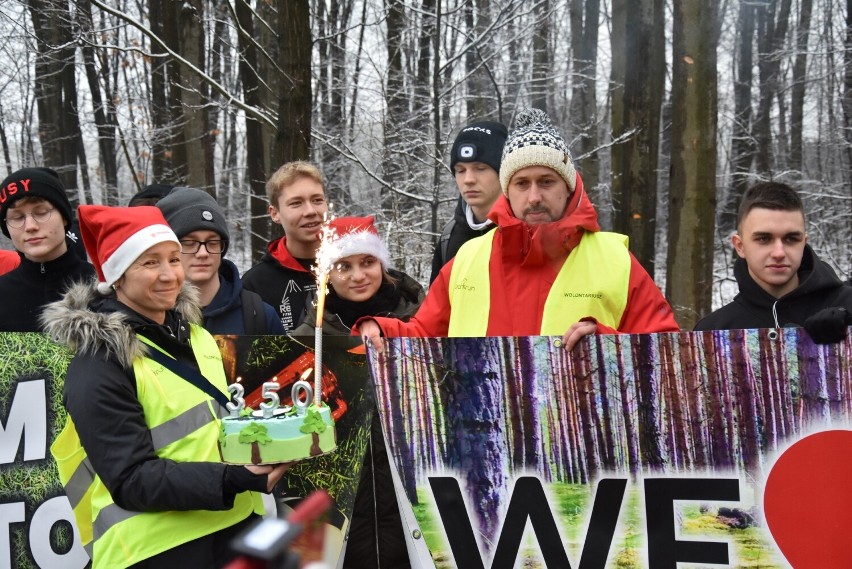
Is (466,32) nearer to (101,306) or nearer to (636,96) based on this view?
(636,96)

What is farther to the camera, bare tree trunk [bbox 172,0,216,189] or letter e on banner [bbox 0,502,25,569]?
bare tree trunk [bbox 172,0,216,189]

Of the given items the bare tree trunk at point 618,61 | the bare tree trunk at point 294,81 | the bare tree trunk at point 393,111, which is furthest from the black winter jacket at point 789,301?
the bare tree trunk at point 618,61

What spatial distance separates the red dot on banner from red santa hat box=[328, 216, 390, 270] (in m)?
1.99

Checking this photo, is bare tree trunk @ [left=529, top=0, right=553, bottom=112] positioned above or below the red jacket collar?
above

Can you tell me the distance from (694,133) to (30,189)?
6.46 meters

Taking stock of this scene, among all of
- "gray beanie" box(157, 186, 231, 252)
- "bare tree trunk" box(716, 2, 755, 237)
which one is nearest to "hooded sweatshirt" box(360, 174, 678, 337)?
"gray beanie" box(157, 186, 231, 252)

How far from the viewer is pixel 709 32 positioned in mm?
8531

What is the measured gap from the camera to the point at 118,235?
9.59 feet

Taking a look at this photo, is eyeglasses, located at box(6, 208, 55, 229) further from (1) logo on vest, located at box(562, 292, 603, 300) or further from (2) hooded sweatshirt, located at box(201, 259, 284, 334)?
(1) logo on vest, located at box(562, 292, 603, 300)

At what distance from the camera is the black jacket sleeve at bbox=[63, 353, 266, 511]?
264cm

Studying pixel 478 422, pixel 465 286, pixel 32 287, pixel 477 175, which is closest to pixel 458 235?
pixel 477 175

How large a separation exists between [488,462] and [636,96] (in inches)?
390

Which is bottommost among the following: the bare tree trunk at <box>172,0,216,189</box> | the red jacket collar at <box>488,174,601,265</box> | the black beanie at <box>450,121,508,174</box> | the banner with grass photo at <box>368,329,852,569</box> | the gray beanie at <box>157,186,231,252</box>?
the banner with grass photo at <box>368,329,852,569</box>

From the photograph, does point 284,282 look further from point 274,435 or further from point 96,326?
point 274,435
